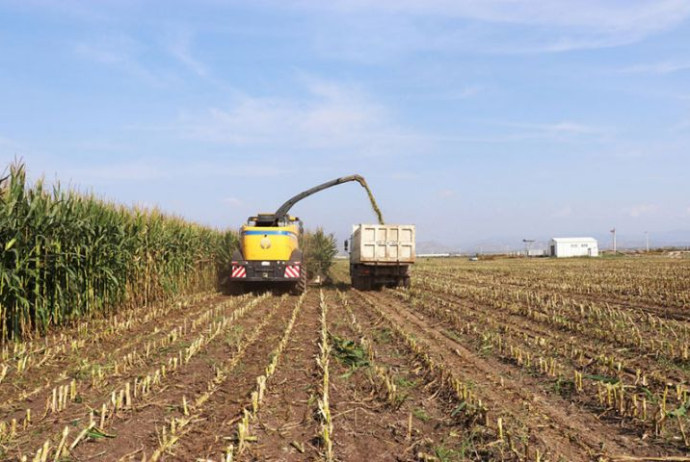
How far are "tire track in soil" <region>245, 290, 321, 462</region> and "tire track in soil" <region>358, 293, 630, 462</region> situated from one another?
1894mm

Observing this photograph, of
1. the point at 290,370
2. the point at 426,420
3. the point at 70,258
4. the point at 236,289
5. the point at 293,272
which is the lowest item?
the point at 426,420

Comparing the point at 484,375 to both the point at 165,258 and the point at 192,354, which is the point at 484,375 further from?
the point at 165,258

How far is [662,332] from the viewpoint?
403 inches

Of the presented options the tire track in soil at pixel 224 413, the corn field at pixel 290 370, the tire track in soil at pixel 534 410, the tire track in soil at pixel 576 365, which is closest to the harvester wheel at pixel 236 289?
the corn field at pixel 290 370

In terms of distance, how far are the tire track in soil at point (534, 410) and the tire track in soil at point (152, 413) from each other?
10.6 ft

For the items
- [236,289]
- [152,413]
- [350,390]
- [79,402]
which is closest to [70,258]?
[79,402]

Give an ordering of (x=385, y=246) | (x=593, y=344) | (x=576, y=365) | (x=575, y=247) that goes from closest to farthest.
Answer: (x=576, y=365)
(x=593, y=344)
(x=385, y=246)
(x=575, y=247)

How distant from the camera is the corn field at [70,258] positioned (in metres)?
8.92

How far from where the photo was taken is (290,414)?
219 inches

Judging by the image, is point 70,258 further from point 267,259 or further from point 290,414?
point 267,259

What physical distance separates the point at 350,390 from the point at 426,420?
121cm

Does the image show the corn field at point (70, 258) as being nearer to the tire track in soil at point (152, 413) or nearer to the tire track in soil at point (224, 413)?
the tire track in soil at point (152, 413)

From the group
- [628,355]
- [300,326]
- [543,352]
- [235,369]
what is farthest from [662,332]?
[235,369]

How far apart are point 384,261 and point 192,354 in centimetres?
1239
